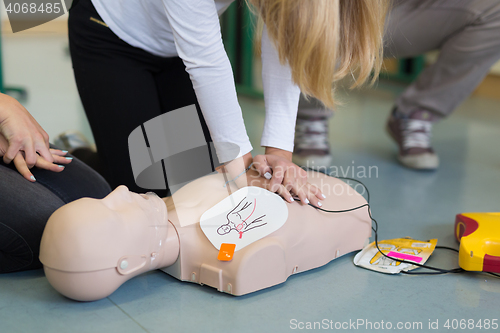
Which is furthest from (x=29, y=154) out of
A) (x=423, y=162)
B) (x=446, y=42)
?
(x=446, y=42)

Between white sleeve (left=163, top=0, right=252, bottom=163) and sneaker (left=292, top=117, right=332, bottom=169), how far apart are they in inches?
28.3

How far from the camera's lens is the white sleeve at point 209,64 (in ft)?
2.79

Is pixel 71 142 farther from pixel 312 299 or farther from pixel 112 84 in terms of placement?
pixel 312 299

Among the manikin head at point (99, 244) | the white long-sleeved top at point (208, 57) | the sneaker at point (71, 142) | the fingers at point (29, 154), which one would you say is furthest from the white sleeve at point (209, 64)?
the sneaker at point (71, 142)

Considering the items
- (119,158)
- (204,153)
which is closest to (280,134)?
(204,153)

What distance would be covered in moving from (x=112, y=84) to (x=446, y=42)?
1.09m

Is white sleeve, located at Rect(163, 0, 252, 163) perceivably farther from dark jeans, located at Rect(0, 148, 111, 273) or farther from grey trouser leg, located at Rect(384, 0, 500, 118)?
grey trouser leg, located at Rect(384, 0, 500, 118)

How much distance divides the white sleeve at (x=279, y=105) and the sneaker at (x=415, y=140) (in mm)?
739

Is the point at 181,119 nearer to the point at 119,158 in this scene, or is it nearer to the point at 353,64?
the point at 119,158

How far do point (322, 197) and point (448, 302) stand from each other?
289 mm

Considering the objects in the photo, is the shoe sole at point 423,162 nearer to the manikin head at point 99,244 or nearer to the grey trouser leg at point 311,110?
the grey trouser leg at point 311,110

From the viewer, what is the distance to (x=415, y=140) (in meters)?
1.65

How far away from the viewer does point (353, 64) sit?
0.96 meters

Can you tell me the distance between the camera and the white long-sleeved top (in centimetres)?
86
